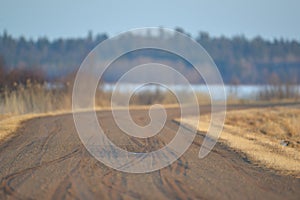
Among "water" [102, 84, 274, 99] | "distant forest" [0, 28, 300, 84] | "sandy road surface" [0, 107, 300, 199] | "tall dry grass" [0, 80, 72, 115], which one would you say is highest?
"distant forest" [0, 28, 300, 84]

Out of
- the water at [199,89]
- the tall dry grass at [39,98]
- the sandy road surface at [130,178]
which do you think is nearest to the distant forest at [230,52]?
the water at [199,89]

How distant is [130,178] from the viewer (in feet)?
20.2

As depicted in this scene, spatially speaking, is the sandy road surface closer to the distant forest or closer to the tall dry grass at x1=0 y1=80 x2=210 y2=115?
the tall dry grass at x1=0 y1=80 x2=210 y2=115

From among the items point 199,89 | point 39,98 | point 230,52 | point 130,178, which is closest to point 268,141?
point 130,178

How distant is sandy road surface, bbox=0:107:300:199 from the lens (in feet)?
17.3

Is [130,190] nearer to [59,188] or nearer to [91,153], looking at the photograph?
[59,188]

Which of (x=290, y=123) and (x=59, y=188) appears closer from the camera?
(x=59, y=188)

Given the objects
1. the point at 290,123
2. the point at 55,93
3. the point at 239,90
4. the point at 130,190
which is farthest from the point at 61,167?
the point at 239,90

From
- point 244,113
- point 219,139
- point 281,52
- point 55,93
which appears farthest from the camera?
point 281,52

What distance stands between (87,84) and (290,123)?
13.3m

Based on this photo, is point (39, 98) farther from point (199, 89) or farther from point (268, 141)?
point (199, 89)

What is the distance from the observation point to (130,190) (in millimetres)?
5449

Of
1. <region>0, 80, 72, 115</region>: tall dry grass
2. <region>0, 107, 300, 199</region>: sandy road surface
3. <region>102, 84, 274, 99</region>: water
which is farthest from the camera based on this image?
<region>102, 84, 274, 99</region>: water

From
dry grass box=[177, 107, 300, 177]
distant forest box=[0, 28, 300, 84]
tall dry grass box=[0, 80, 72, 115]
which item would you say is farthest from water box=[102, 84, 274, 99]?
distant forest box=[0, 28, 300, 84]
